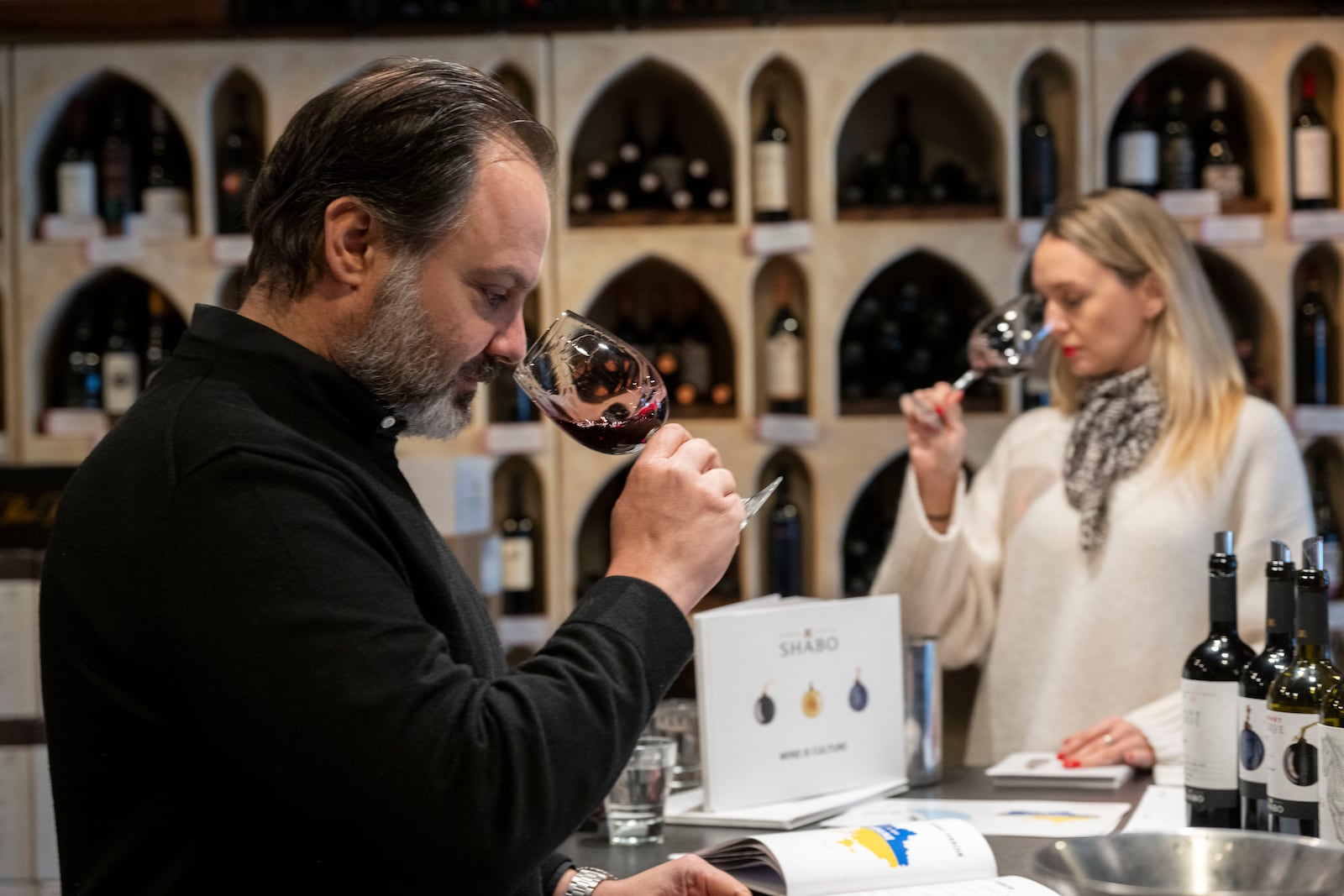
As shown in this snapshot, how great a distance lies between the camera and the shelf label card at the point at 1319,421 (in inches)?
130

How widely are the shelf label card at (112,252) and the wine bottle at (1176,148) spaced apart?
8.25 feet

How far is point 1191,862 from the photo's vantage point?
81 cm

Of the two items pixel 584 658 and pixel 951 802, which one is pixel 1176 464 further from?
pixel 584 658

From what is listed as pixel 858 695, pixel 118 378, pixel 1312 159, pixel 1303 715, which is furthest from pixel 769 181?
pixel 1303 715

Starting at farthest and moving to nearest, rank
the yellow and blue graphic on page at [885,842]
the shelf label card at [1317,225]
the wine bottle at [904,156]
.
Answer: the wine bottle at [904,156]
the shelf label card at [1317,225]
the yellow and blue graphic on page at [885,842]

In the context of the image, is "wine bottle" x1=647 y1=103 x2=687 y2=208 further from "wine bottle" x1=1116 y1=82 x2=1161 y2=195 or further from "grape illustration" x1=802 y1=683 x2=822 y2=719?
→ "grape illustration" x1=802 y1=683 x2=822 y2=719

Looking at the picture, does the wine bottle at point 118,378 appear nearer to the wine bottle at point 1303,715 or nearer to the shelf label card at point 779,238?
the shelf label card at point 779,238

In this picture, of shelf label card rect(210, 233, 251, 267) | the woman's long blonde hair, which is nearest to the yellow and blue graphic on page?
the woman's long blonde hair

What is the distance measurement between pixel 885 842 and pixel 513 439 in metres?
2.14

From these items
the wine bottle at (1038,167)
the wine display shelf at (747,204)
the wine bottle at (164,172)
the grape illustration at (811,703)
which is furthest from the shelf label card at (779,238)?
the grape illustration at (811,703)

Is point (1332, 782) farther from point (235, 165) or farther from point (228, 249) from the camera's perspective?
point (235, 165)

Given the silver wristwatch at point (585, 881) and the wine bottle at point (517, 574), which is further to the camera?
the wine bottle at point (517, 574)

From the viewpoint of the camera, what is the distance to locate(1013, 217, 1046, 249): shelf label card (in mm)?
3326

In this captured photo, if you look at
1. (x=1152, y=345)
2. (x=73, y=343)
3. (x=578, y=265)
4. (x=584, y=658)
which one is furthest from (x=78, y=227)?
(x=584, y=658)
